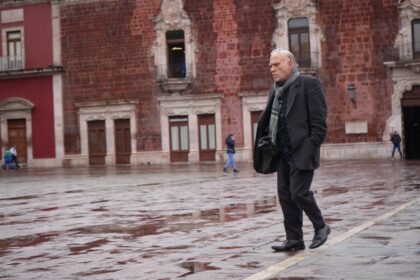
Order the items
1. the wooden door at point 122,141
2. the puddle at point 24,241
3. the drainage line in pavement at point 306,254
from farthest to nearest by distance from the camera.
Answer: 1. the wooden door at point 122,141
2. the puddle at point 24,241
3. the drainage line in pavement at point 306,254

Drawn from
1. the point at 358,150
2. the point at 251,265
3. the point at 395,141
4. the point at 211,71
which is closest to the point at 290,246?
the point at 251,265

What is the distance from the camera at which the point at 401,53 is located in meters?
36.9

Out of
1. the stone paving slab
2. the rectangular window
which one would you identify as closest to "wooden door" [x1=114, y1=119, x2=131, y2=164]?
the rectangular window

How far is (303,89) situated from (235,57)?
32200mm

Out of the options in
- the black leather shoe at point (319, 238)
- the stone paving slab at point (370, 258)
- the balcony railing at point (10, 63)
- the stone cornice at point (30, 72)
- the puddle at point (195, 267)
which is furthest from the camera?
the balcony railing at point (10, 63)

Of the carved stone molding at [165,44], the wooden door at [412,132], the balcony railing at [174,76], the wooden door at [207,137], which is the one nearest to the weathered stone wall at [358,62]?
the wooden door at [412,132]

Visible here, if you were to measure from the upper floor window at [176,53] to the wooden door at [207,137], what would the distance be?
2553 mm

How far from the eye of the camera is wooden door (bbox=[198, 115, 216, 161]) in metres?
40.4

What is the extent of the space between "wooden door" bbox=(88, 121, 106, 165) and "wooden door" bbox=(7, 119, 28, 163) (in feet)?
13.0

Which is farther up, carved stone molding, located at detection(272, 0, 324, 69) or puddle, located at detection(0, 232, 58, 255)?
carved stone molding, located at detection(272, 0, 324, 69)

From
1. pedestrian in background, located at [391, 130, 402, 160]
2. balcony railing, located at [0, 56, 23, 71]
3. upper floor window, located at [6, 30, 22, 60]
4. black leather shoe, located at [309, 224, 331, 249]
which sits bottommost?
black leather shoe, located at [309, 224, 331, 249]

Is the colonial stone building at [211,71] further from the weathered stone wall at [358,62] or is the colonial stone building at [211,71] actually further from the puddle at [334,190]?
the puddle at [334,190]

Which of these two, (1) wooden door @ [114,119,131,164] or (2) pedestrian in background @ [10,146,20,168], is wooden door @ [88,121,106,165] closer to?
(1) wooden door @ [114,119,131,164]

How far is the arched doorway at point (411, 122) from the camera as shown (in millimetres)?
37188
